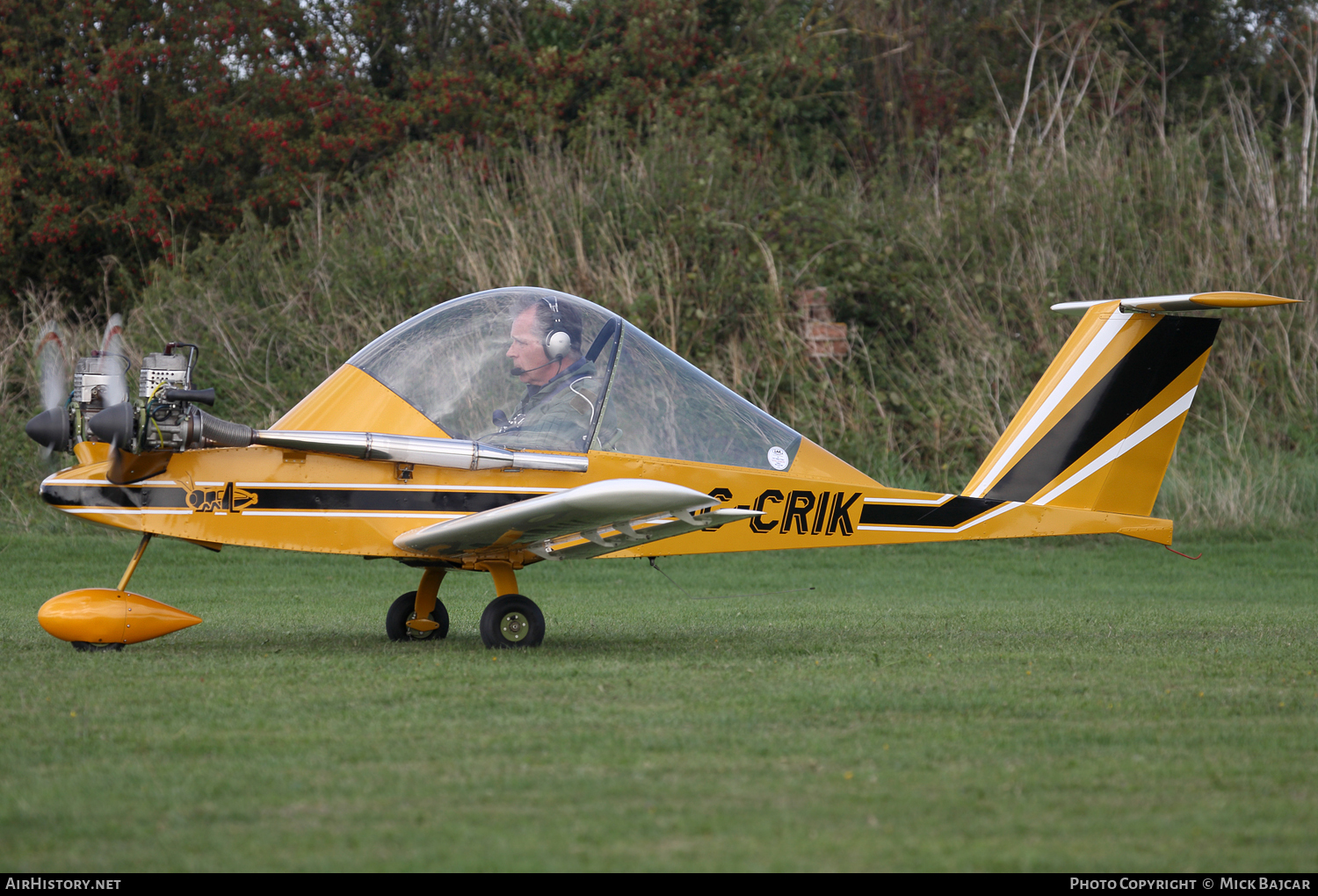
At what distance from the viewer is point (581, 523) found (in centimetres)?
623

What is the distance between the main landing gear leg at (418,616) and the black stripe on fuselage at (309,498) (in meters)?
0.83

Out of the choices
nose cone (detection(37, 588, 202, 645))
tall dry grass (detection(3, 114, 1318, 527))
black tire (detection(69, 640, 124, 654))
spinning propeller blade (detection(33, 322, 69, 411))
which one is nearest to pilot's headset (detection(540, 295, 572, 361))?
nose cone (detection(37, 588, 202, 645))

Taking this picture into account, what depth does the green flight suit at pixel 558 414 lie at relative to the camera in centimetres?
675

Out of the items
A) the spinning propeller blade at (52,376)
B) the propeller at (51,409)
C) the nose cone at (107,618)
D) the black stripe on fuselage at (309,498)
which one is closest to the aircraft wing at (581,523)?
the black stripe on fuselage at (309,498)

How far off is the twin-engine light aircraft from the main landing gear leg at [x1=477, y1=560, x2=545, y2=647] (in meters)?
0.01

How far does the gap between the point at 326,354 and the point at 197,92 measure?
7319 mm

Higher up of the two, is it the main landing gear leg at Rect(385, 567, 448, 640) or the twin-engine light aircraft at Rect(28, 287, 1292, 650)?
the twin-engine light aircraft at Rect(28, 287, 1292, 650)

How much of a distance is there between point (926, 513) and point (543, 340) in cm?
256

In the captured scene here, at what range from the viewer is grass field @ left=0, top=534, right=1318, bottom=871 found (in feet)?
10.7

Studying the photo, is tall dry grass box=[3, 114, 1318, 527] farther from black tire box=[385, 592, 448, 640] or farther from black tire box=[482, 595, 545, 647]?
black tire box=[482, 595, 545, 647]

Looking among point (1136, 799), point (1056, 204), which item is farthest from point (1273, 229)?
point (1136, 799)

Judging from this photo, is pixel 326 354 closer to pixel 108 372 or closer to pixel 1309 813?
pixel 108 372

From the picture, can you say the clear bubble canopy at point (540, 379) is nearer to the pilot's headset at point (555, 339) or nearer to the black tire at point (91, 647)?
the pilot's headset at point (555, 339)

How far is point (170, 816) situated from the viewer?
3428 mm
